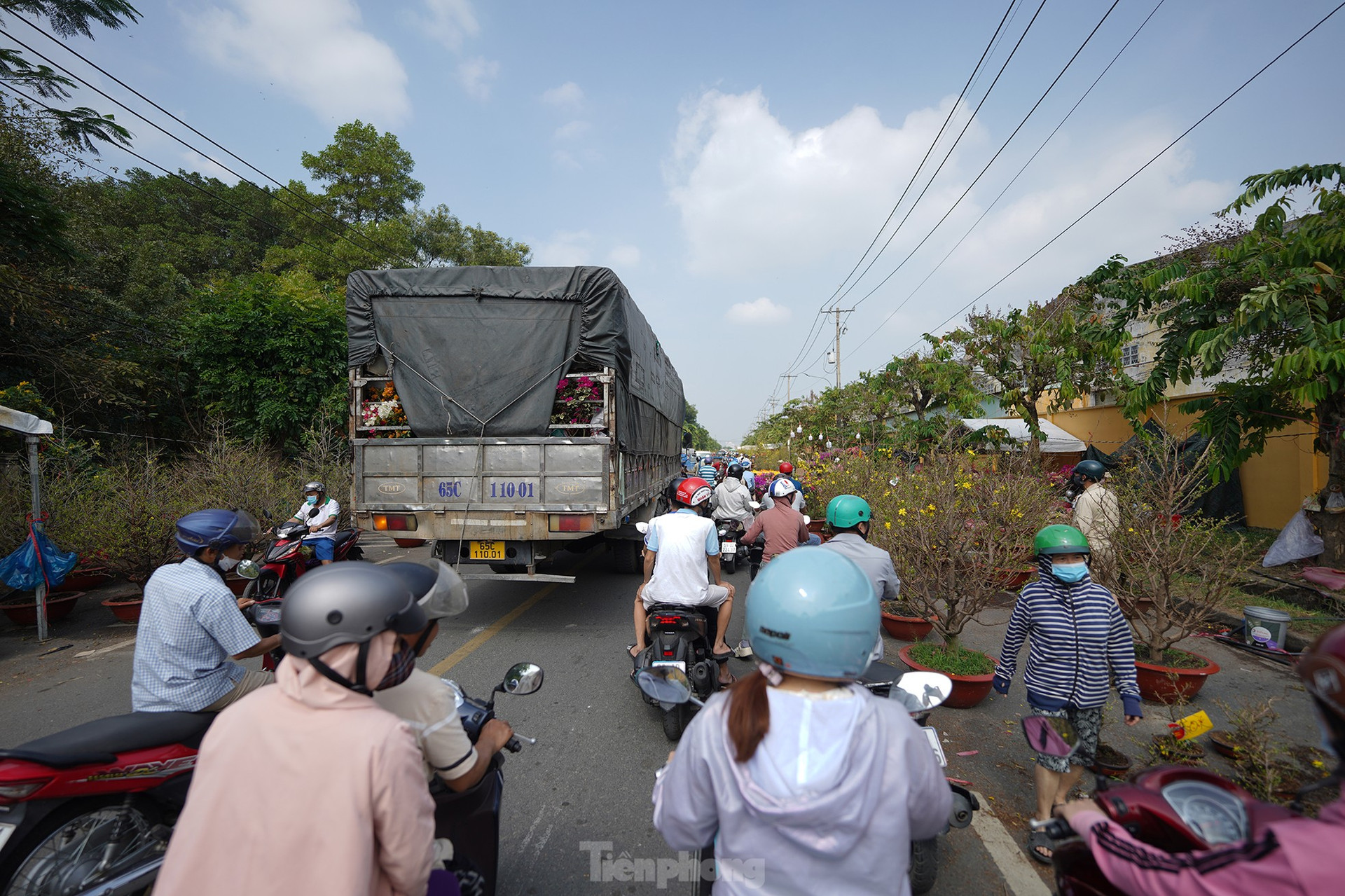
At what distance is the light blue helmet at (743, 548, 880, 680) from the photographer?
1.41 m

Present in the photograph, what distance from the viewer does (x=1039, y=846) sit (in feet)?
8.88

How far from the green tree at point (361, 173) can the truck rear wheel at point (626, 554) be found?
63.0ft

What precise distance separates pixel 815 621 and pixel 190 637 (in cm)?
255

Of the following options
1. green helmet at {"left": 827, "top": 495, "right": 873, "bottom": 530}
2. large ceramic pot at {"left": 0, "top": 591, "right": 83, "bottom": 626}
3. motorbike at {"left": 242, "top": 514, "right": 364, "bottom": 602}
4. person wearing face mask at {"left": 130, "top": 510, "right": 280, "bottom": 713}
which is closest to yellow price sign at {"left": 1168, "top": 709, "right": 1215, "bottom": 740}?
green helmet at {"left": 827, "top": 495, "right": 873, "bottom": 530}

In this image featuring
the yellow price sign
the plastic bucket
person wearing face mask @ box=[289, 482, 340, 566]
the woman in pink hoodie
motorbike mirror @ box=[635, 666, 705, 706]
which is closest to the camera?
the woman in pink hoodie

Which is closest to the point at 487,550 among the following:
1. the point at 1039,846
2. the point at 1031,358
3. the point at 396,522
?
the point at 396,522

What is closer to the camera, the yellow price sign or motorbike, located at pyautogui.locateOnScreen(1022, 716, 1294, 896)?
motorbike, located at pyautogui.locateOnScreen(1022, 716, 1294, 896)

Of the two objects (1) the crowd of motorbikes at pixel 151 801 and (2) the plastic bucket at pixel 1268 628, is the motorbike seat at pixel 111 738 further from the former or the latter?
(2) the plastic bucket at pixel 1268 628

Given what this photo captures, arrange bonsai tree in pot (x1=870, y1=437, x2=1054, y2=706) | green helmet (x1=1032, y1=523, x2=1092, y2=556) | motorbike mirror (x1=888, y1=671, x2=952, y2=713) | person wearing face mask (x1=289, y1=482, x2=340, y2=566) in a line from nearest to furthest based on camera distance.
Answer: motorbike mirror (x1=888, y1=671, x2=952, y2=713) → green helmet (x1=1032, y1=523, x2=1092, y2=556) → bonsai tree in pot (x1=870, y1=437, x2=1054, y2=706) → person wearing face mask (x1=289, y1=482, x2=340, y2=566)

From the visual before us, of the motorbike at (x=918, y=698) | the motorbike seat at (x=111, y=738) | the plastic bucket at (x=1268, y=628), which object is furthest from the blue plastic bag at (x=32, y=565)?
the plastic bucket at (x=1268, y=628)

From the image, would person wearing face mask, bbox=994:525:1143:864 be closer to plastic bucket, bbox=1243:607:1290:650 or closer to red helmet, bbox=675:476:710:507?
red helmet, bbox=675:476:710:507

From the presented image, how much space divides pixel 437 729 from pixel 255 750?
20.6 inches

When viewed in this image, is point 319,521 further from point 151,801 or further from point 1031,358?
point 1031,358

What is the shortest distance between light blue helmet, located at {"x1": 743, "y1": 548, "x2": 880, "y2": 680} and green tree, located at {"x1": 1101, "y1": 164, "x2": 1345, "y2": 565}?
6.50m
